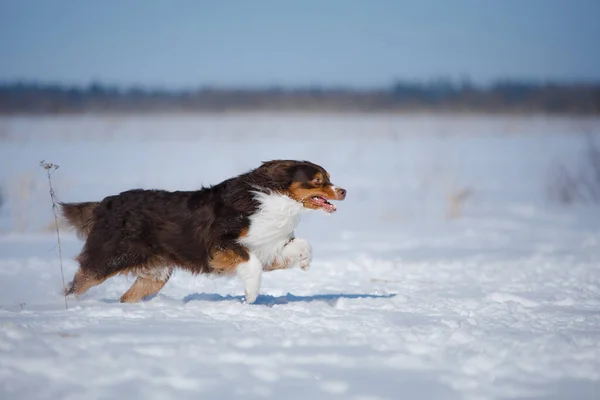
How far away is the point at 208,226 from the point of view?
23.3 ft

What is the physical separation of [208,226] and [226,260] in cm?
37

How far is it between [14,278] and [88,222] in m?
2.43

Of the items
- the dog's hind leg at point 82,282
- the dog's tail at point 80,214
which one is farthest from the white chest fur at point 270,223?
Answer: the dog's tail at point 80,214

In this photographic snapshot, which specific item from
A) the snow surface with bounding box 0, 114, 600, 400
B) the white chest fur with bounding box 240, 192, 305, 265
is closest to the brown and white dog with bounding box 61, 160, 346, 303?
the white chest fur with bounding box 240, 192, 305, 265

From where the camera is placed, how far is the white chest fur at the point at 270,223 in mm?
7098

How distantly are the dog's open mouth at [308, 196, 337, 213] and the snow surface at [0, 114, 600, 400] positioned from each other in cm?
88

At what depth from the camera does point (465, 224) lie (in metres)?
15.1

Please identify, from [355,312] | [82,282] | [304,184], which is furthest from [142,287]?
[355,312]

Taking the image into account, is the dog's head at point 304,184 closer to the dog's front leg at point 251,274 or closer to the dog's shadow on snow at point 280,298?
the dog's front leg at point 251,274

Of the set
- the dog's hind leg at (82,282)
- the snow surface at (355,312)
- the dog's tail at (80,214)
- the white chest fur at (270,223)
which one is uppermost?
the dog's tail at (80,214)

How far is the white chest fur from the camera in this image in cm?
710

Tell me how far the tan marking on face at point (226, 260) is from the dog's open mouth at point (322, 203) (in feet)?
2.78

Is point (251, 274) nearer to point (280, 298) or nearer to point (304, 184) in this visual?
point (280, 298)

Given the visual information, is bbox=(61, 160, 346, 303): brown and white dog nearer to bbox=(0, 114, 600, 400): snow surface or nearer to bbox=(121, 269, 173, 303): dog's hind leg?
bbox=(121, 269, 173, 303): dog's hind leg
